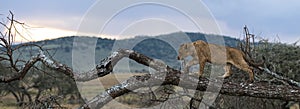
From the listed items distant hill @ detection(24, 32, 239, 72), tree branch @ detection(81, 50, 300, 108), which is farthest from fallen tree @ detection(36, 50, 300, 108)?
distant hill @ detection(24, 32, 239, 72)

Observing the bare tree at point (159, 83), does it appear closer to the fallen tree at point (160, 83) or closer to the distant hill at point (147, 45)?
the fallen tree at point (160, 83)

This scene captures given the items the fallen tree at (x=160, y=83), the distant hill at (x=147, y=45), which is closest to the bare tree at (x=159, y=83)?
the fallen tree at (x=160, y=83)

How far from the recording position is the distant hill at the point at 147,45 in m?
8.90

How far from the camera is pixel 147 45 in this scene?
6325cm

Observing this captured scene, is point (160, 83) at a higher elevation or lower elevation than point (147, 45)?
lower

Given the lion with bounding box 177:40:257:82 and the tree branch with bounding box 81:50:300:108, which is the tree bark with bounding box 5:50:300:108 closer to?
the tree branch with bounding box 81:50:300:108

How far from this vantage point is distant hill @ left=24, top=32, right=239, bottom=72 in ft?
29.2

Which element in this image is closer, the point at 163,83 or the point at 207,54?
the point at 163,83

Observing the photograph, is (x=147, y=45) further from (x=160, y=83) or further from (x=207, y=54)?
(x=160, y=83)

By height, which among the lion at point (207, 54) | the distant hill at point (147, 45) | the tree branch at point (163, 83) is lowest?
→ the tree branch at point (163, 83)

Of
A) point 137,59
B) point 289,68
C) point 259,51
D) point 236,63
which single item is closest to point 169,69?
point 137,59

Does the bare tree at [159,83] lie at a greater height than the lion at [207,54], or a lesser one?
lesser

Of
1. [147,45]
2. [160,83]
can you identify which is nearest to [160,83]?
[160,83]

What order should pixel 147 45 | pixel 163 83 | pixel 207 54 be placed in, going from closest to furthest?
pixel 163 83
pixel 207 54
pixel 147 45
